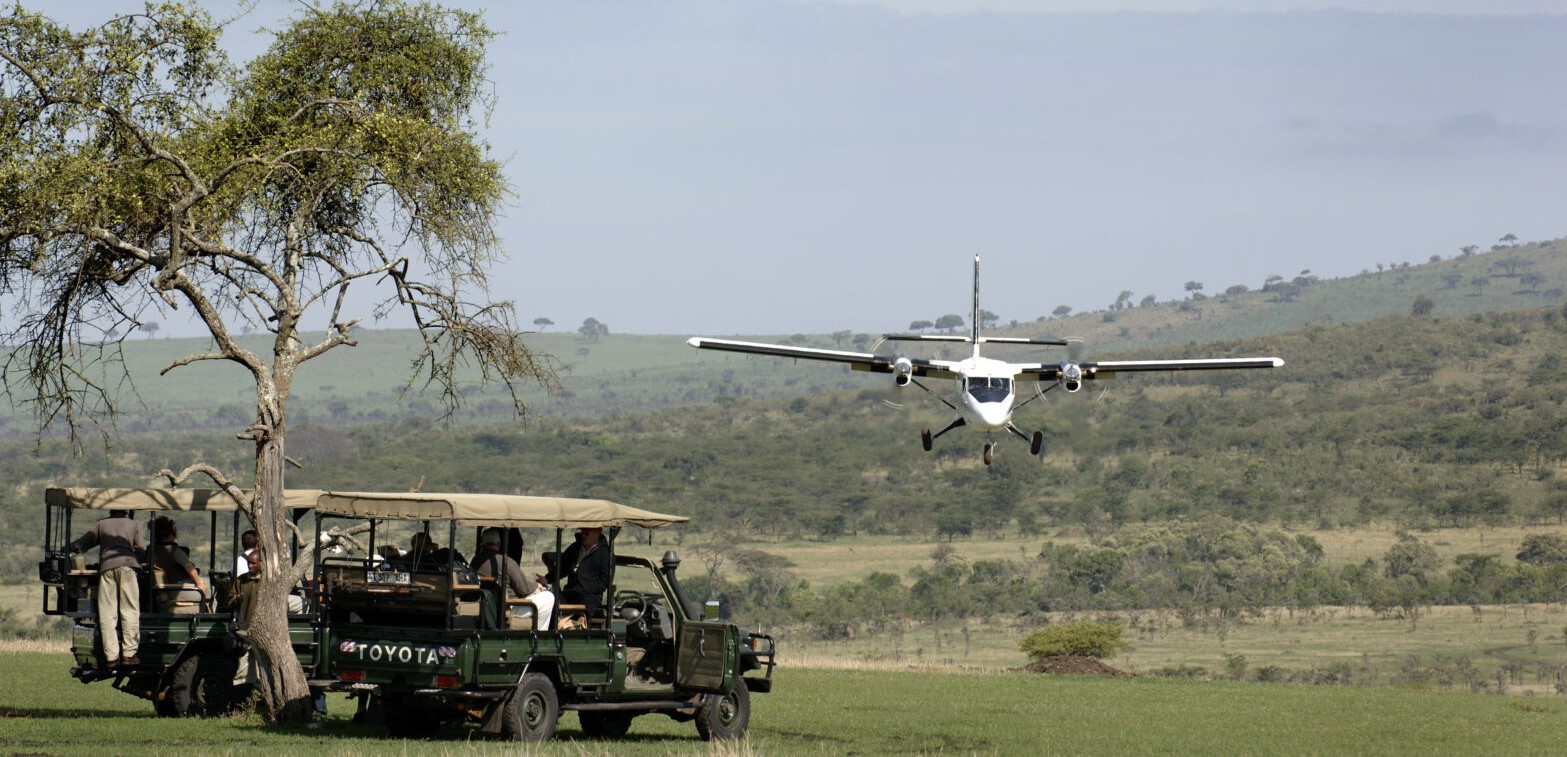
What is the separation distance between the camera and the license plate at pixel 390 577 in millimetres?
17938

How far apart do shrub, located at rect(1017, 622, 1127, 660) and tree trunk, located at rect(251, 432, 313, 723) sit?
3360 centimetres

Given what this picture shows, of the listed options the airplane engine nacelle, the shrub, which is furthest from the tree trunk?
the shrub

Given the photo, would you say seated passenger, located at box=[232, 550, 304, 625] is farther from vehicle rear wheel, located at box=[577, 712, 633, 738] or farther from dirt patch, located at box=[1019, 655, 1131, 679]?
dirt patch, located at box=[1019, 655, 1131, 679]

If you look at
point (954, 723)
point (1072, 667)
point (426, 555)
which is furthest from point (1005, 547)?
point (426, 555)

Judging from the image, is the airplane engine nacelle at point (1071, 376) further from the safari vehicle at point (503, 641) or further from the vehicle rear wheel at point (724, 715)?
the safari vehicle at point (503, 641)

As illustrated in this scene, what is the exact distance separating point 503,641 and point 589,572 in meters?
1.38

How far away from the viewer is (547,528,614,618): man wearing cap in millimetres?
18594

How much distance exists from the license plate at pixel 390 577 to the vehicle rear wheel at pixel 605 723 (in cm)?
278

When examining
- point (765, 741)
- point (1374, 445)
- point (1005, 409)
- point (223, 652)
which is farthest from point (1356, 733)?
point (1374, 445)

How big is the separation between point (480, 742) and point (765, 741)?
11.3 ft

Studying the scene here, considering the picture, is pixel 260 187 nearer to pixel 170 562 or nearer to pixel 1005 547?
pixel 170 562

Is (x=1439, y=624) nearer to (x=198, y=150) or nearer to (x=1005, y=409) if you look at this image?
(x=1005, y=409)

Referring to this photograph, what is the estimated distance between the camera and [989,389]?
43.5m

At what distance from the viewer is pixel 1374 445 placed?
113m
